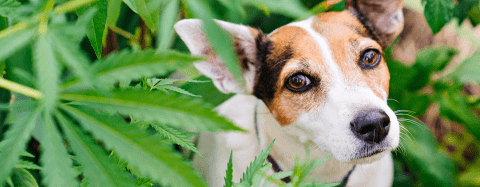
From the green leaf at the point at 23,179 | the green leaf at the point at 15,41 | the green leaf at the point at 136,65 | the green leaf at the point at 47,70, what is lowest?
the green leaf at the point at 23,179

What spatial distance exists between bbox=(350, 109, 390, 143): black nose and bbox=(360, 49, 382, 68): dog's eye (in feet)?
0.71

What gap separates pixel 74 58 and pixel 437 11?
1026mm

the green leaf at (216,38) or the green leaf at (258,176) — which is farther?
the green leaf at (258,176)

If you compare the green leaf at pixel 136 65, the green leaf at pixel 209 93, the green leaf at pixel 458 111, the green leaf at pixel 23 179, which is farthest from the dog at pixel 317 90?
the green leaf at pixel 458 111

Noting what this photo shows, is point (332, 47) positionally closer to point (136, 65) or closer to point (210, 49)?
point (210, 49)

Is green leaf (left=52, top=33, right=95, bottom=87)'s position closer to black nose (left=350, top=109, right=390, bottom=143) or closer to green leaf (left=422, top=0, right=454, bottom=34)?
black nose (left=350, top=109, right=390, bottom=143)

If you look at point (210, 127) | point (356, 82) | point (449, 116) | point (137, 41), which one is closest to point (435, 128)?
point (449, 116)

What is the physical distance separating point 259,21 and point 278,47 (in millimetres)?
637

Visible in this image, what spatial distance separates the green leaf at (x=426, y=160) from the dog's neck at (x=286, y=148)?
0.63 meters

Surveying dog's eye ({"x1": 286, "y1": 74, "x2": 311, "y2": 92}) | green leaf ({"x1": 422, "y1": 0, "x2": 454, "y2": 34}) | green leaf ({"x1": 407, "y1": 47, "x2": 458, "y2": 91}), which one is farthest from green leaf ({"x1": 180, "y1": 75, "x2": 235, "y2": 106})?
green leaf ({"x1": 407, "y1": 47, "x2": 458, "y2": 91})

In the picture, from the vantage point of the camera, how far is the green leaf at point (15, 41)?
1.31 ft

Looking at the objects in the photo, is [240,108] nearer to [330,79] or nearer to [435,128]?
[330,79]

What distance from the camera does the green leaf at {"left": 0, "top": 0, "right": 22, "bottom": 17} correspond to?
0.48 metres

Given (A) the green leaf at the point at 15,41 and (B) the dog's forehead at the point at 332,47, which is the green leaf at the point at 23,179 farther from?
(B) the dog's forehead at the point at 332,47
